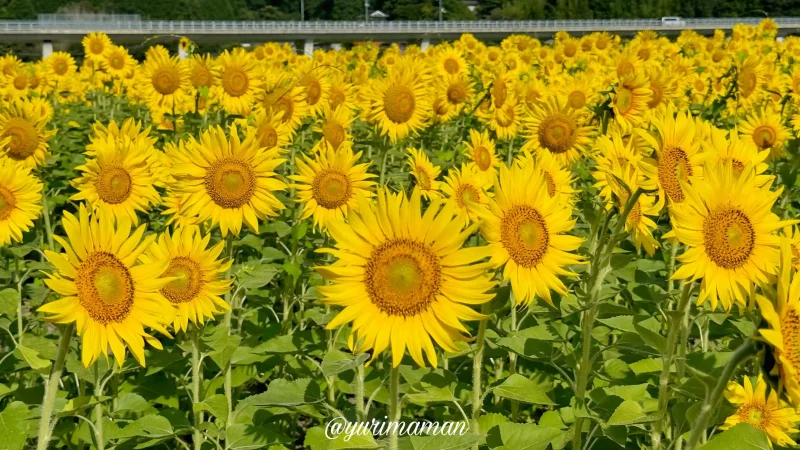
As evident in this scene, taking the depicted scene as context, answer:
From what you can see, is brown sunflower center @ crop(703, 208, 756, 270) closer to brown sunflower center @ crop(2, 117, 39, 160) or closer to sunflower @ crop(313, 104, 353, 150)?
sunflower @ crop(313, 104, 353, 150)

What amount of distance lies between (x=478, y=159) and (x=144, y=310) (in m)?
3.29

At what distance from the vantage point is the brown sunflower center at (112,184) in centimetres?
401

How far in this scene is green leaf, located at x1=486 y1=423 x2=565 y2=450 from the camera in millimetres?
2527

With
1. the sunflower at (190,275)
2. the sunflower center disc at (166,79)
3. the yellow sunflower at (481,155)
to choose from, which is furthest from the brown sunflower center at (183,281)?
the sunflower center disc at (166,79)

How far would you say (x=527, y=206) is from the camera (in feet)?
8.59

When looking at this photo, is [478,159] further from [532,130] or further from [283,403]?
[283,403]

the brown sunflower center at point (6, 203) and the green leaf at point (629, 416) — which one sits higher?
the brown sunflower center at point (6, 203)

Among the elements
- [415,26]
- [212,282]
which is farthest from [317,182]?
[415,26]

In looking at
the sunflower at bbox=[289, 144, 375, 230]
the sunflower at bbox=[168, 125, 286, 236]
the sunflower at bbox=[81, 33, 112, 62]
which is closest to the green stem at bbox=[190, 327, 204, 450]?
the sunflower at bbox=[168, 125, 286, 236]

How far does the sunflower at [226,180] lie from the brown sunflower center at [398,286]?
4.56 feet

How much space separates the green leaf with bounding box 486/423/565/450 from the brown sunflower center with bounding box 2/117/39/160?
3.55 m

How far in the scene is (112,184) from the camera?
4.01m

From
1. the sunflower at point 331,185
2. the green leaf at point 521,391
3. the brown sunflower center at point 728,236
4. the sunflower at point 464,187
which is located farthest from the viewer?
the sunflower at point 331,185

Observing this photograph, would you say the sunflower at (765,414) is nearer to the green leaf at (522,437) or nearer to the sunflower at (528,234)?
the green leaf at (522,437)
